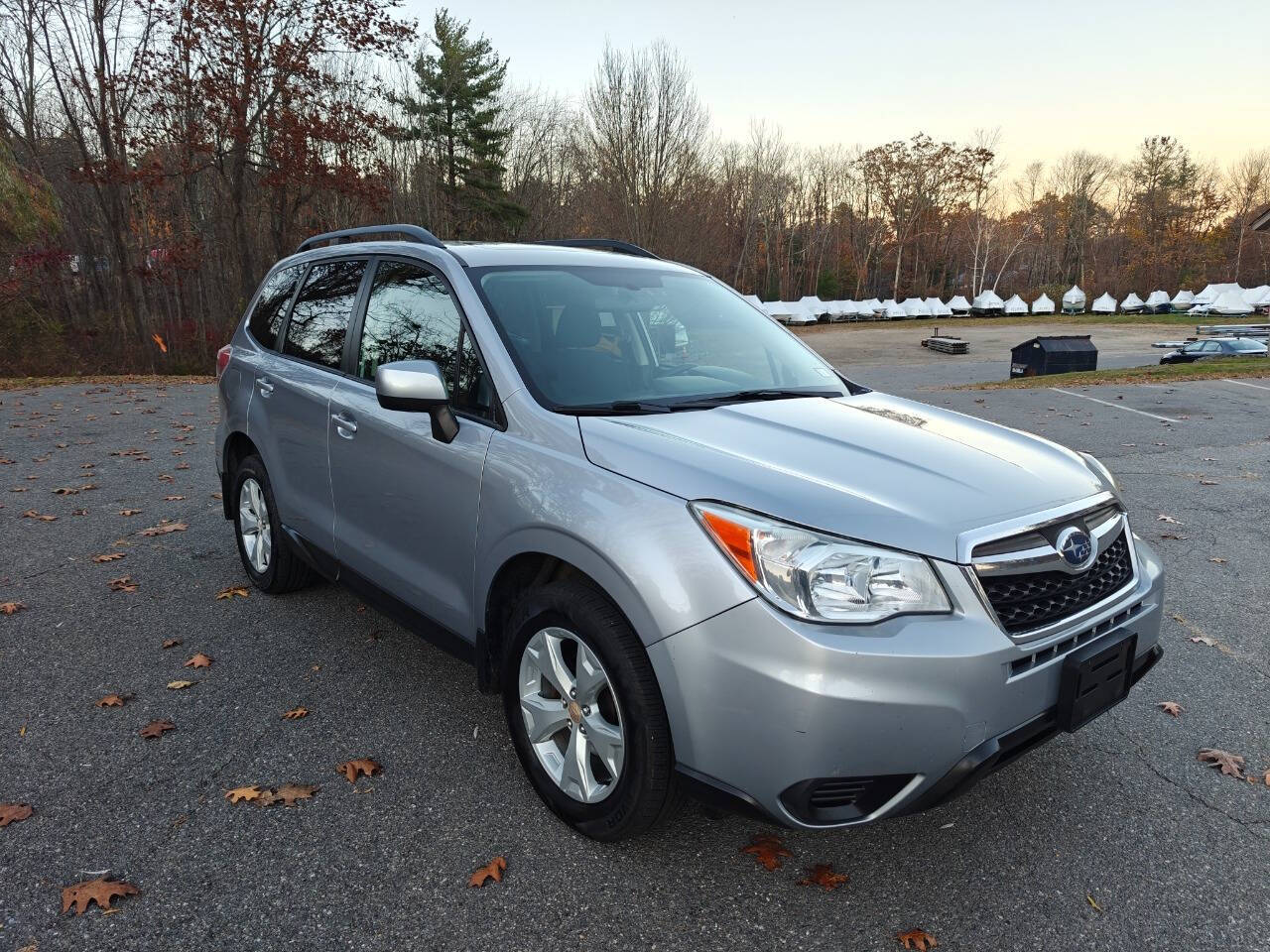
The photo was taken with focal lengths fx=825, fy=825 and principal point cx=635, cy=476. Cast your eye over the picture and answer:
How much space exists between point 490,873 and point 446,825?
309 millimetres

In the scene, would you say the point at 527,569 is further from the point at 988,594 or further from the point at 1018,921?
the point at 1018,921

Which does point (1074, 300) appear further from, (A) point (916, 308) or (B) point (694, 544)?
(B) point (694, 544)

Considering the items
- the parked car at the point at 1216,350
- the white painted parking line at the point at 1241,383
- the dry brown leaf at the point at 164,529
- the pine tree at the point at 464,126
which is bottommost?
the dry brown leaf at the point at 164,529

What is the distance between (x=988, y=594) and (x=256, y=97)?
25.7 metres

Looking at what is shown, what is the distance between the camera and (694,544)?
2150 mm

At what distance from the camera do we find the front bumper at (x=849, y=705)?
2.00 m

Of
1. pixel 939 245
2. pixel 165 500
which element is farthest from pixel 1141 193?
pixel 165 500

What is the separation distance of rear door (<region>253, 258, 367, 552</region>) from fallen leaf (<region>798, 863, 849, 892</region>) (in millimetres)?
2488

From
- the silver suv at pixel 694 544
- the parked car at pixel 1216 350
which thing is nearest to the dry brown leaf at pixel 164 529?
the silver suv at pixel 694 544

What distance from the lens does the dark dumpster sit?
884 inches

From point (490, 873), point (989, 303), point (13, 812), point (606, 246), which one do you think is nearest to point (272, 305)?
point (606, 246)

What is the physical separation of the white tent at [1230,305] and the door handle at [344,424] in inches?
2902

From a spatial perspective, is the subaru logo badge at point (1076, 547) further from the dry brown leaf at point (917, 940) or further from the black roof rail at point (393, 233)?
the black roof rail at point (393, 233)

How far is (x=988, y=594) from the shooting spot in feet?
7.04
